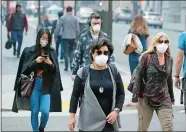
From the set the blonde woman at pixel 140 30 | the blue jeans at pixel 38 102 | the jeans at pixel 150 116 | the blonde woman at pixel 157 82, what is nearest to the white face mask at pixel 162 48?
the blonde woman at pixel 157 82

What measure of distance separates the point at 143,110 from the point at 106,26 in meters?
6.74

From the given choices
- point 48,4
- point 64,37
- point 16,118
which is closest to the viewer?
point 16,118

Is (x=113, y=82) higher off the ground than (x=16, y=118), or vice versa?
(x=113, y=82)

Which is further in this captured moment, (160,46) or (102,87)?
(160,46)

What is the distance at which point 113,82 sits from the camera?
6.20m

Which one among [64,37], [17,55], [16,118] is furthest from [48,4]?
[16,118]

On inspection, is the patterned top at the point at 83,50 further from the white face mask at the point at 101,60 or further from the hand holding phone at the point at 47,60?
the white face mask at the point at 101,60

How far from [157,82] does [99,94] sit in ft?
5.30

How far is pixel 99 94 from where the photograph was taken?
611 centimetres

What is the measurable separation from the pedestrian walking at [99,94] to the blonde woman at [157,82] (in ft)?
4.37

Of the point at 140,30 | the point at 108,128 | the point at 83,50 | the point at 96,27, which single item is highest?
the point at 96,27

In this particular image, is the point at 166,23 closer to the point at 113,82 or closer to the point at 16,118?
the point at 16,118

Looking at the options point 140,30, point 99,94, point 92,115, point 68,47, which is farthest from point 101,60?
point 68,47

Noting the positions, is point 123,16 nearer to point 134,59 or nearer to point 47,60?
point 134,59
